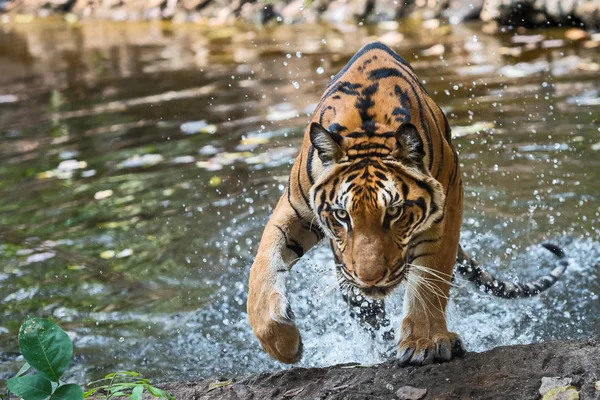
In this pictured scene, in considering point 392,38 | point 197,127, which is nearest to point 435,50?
point 392,38

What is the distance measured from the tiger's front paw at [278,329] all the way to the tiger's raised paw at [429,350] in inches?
13.9

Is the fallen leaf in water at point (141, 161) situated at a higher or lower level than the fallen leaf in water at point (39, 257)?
lower

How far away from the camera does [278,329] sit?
2.62 meters

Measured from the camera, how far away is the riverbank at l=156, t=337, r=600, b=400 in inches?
96.0

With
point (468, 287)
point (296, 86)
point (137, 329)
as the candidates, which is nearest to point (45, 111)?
point (296, 86)

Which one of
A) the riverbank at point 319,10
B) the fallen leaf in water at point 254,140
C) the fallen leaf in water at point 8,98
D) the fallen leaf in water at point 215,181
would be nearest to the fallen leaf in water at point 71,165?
the fallen leaf in water at point 215,181

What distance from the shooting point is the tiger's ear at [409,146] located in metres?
2.43

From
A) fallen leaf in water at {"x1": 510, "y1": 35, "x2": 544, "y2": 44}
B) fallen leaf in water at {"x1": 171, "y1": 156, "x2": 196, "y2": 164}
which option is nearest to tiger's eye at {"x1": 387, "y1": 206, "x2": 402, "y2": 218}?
fallen leaf in water at {"x1": 171, "y1": 156, "x2": 196, "y2": 164}

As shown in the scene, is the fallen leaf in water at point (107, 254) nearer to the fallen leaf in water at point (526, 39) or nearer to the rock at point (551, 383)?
the rock at point (551, 383)

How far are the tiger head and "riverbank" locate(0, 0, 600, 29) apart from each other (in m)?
7.32

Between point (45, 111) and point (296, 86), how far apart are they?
2514mm

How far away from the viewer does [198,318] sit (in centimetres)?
402

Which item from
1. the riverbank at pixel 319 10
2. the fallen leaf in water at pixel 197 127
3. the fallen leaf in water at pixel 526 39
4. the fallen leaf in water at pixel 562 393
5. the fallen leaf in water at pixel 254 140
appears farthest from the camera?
the riverbank at pixel 319 10

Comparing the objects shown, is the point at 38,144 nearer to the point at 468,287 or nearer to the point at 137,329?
the point at 137,329
